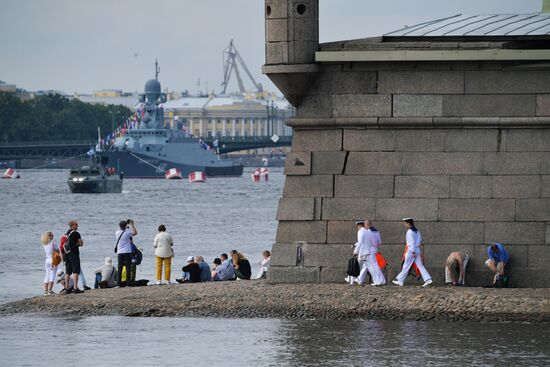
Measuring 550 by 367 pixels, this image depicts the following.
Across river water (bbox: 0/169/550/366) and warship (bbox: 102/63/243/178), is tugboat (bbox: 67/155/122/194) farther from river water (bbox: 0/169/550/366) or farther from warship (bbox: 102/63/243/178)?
river water (bbox: 0/169/550/366)

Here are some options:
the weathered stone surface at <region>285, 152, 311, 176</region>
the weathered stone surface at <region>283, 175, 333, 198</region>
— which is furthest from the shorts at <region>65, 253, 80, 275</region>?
the weathered stone surface at <region>285, 152, 311, 176</region>

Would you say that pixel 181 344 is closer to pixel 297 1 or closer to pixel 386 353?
pixel 386 353

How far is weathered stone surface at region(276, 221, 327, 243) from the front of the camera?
19.5 m

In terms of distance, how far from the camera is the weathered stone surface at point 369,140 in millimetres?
19484

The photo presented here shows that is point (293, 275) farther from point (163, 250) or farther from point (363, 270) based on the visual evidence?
point (163, 250)

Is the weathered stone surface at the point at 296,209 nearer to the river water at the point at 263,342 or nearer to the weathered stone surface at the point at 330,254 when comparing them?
the weathered stone surface at the point at 330,254

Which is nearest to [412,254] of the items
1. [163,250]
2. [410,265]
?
[410,265]

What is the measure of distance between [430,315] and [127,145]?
118m

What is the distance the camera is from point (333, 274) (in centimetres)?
1952

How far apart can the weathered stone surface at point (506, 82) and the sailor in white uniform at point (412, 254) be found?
→ 5.74 ft

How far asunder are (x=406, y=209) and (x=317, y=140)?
1.36 m

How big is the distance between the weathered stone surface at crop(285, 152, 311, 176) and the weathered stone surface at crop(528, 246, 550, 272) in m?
2.79

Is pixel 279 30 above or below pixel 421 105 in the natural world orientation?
above

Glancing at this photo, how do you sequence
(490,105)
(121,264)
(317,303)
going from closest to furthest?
(317,303) → (490,105) → (121,264)
